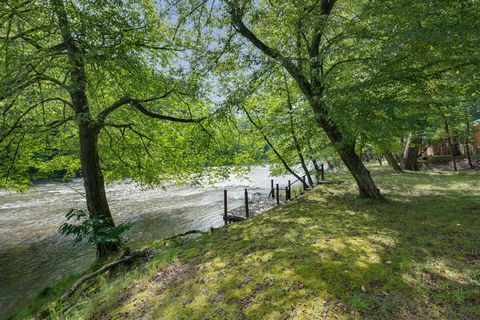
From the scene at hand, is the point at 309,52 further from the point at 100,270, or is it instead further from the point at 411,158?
the point at 411,158

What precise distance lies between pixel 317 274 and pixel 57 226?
682 inches

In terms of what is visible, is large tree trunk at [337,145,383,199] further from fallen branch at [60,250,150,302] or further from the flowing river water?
fallen branch at [60,250,150,302]

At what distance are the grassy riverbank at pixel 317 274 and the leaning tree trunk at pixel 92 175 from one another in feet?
6.18

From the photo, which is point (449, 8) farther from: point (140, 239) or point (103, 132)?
point (140, 239)

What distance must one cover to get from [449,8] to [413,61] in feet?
2.84

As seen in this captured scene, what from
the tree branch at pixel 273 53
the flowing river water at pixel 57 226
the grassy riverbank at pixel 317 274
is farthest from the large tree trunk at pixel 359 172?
the flowing river water at pixel 57 226

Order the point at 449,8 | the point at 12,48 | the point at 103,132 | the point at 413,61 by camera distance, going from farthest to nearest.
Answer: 1. the point at 103,132
2. the point at 12,48
3. the point at 413,61
4. the point at 449,8

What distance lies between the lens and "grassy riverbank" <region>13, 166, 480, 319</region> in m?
2.66

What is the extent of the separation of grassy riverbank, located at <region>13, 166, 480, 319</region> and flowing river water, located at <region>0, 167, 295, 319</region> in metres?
4.02

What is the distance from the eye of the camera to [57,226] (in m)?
15.3

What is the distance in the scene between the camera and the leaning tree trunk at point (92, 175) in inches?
256

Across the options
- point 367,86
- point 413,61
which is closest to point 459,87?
point 413,61

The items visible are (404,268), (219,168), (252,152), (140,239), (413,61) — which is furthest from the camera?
(140,239)

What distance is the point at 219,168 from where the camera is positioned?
9.32 metres
